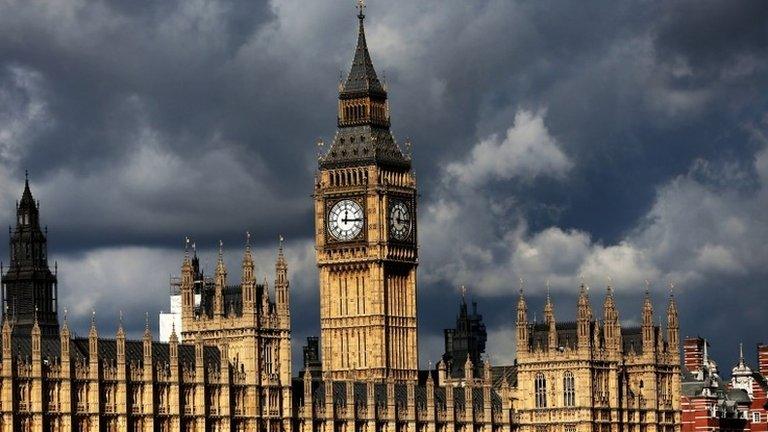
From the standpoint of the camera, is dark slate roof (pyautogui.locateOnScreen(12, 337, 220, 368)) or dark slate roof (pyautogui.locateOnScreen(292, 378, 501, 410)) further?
dark slate roof (pyautogui.locateOnScreen(292, 378, 501, 410))

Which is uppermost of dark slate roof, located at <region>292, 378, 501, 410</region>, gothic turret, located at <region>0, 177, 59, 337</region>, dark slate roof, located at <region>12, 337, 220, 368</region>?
gothic turret, located at <region>0, 177, 59, 337</region>

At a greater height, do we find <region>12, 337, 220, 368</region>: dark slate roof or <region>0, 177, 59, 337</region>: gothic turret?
<region>0, 177, 59, 337</region>: gothic turret

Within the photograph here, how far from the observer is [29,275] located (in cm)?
18750

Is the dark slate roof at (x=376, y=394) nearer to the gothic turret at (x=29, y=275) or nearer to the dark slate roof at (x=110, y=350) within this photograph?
the dark slate roof at (x=110, y=350)

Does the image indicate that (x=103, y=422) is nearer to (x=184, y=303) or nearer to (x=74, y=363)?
(x=74, y=363)

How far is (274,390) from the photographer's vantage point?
586ft

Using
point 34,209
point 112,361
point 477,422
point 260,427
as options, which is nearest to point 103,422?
point 112,361

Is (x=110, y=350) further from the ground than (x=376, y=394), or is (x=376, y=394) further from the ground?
(x=110, y=350)

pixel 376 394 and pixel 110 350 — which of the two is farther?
pixel 376 394

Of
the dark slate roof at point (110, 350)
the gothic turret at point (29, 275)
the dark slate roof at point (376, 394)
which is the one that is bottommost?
the dark slate roof at point (376, 394)

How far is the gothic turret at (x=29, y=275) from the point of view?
615ft

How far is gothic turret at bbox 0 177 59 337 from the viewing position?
187 meters

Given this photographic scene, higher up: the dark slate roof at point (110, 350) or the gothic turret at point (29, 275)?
the gothic turret at point (29, 275)

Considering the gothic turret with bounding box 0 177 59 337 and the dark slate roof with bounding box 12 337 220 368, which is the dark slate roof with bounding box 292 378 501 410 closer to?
the dark slate roof with bounding box 12 337 220 368
